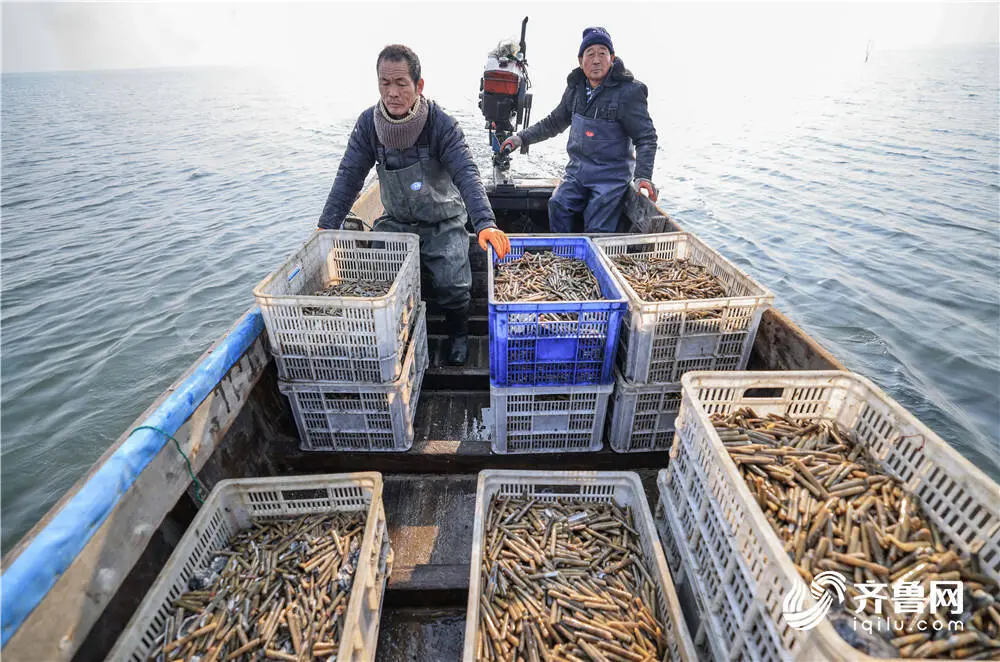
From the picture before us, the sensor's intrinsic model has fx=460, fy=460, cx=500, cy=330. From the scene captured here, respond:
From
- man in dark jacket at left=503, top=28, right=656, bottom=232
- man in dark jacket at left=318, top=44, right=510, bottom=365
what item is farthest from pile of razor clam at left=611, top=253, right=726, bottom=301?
man in dark jacket at left=318, top=44, right=510, bottom=365

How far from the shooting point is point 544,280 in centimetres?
545

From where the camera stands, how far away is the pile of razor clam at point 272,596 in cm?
298

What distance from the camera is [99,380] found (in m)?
10.8

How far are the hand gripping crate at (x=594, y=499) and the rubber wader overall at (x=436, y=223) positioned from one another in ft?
8.24

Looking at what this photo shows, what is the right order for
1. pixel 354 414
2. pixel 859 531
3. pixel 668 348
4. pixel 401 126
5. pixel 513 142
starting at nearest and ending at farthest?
pixel 859 531, pixel 668 348, pixel 354 414, pixel 401 126, pixel 513 142

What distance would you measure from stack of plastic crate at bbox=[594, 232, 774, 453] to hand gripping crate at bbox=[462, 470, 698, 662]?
36.5 inches

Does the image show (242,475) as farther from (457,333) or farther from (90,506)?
(457,333)

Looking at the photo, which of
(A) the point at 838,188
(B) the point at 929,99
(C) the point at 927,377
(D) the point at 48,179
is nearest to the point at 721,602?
(C) the point at 927,377

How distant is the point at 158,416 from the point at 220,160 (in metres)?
32.2

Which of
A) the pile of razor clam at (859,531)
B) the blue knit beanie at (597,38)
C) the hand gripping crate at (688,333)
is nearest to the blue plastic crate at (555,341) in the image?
the hand gripping crate at (688,333)

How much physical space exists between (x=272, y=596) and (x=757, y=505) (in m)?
3.29

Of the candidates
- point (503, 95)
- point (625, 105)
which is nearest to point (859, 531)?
point (625, 105)

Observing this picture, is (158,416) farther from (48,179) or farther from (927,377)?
(48,179)

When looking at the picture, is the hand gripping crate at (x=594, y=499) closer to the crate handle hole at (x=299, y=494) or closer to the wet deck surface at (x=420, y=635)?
the wet deck surface at (x=420, y=635)
